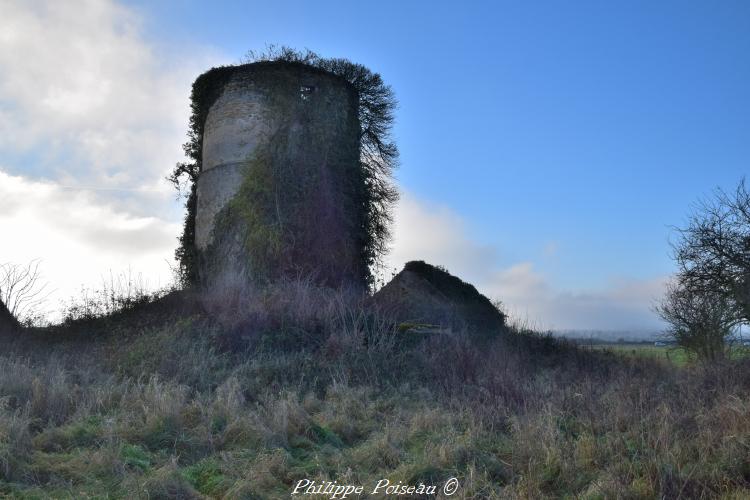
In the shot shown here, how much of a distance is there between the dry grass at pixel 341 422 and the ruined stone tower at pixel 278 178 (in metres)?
5.76

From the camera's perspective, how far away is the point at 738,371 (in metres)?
10.5

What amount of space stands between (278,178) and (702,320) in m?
12.1

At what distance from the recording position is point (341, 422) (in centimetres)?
711

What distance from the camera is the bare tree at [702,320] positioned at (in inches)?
647

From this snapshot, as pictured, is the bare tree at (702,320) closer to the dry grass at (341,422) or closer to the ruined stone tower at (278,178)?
the dry grass at (341,422)

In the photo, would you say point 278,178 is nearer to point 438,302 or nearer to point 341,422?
point 438,302

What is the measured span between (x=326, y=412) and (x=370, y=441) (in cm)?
112

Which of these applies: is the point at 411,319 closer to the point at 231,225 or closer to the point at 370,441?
the point at 231,225

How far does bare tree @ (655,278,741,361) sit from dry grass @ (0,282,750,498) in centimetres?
572

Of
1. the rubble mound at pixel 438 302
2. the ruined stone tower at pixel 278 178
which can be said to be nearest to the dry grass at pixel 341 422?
the rubble mound at pixel 438 302

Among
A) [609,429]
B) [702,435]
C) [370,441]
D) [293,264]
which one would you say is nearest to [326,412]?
[370,441]
